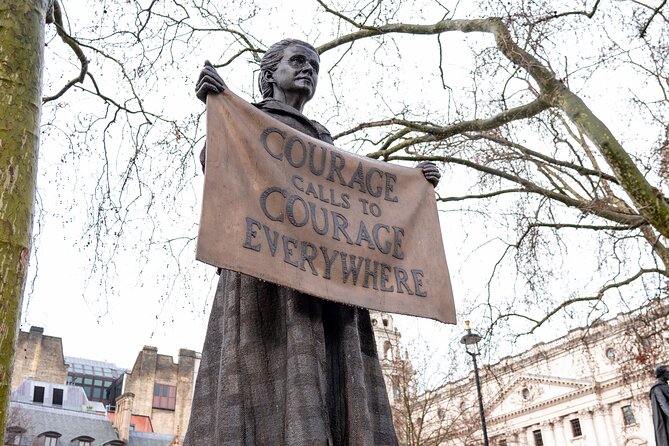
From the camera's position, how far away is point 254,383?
10.3ft

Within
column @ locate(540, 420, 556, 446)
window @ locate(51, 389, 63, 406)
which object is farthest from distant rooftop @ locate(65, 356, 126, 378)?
column @ locate(540, 420, 556, 446)

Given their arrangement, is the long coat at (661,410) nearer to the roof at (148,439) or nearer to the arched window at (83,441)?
the arched window at (83,441)

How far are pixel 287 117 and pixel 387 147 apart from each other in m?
9.45

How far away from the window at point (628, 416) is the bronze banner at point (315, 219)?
170 feet

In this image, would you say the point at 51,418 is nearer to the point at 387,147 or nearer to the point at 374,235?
the point at 387,147

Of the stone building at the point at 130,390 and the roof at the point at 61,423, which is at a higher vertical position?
the stone building at the point at 130,390

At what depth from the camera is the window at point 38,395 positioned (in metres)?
42.2

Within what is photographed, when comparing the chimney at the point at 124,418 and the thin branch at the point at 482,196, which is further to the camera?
the chimney at the point at 124,418

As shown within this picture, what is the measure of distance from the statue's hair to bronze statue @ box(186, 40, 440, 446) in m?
0.70

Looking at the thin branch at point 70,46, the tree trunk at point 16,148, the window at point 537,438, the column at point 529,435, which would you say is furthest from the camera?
the column at point 529,435

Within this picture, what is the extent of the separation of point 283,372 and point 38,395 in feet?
145

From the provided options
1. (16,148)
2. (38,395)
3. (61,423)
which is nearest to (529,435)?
(61,423)

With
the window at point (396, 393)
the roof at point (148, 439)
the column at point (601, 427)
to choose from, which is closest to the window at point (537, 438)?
the column at point (601, 427)

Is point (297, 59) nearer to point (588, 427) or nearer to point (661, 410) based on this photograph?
point (661, 410)
